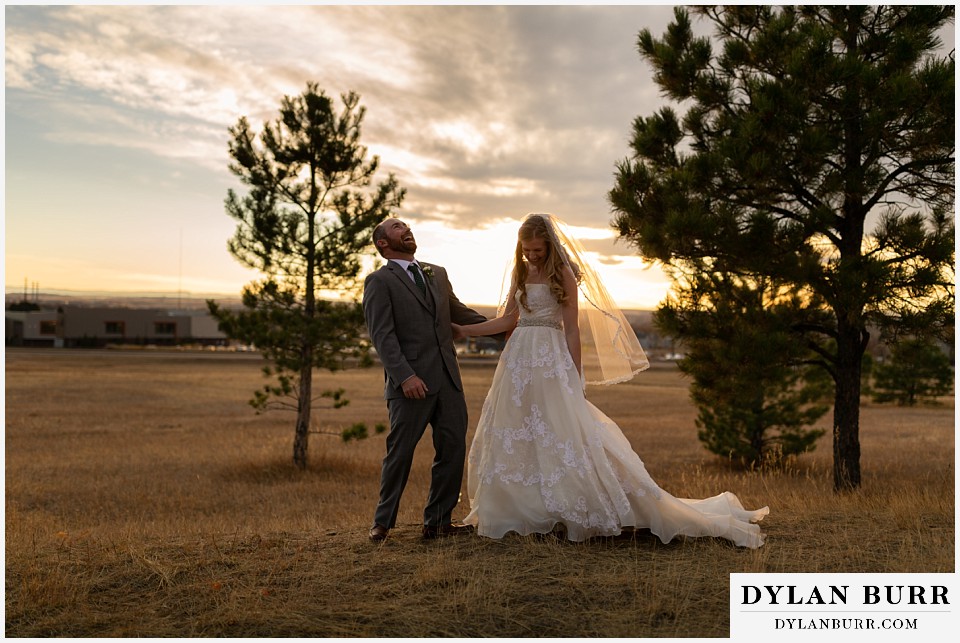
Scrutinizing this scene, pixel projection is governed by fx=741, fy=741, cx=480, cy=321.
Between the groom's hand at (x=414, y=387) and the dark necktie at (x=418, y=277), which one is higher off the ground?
the dark necktie at (x=418, y=277)

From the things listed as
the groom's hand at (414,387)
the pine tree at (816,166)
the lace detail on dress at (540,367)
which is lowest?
the groom's hand at (414,387)

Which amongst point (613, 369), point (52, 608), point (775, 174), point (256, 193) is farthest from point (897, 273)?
point (256, 193)

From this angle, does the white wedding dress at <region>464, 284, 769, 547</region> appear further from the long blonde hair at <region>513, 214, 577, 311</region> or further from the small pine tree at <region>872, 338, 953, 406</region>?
the small pine tree at <region>872, 338, 953, 406</region>

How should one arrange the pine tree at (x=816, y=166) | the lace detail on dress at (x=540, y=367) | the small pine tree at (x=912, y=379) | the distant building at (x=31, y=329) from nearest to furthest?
the lace detail on dress at (x=540, y=367), the pine tree at (x=816, y=166), the small pine tree at (x=912, y=379), the distant building at (x=31, y=329)

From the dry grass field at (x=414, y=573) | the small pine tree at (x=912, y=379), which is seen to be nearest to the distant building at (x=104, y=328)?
the small pine tree at (x=912, y=379)

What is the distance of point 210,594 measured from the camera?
15.3ft

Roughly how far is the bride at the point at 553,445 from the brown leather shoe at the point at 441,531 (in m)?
0.18

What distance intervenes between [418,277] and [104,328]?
10898 cm

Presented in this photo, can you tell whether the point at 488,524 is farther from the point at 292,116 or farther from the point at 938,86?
the point at 292,116

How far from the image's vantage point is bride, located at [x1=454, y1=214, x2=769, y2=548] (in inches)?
214

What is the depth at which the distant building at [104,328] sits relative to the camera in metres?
98.1

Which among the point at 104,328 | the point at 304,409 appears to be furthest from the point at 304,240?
the point at 104,328

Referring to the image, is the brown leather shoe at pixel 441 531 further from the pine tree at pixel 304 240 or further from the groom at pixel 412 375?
the pine tree at pixel 304 240

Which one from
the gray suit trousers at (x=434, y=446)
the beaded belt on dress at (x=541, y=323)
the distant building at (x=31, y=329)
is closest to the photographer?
the gray suit trousers at (x=434, y=446)
